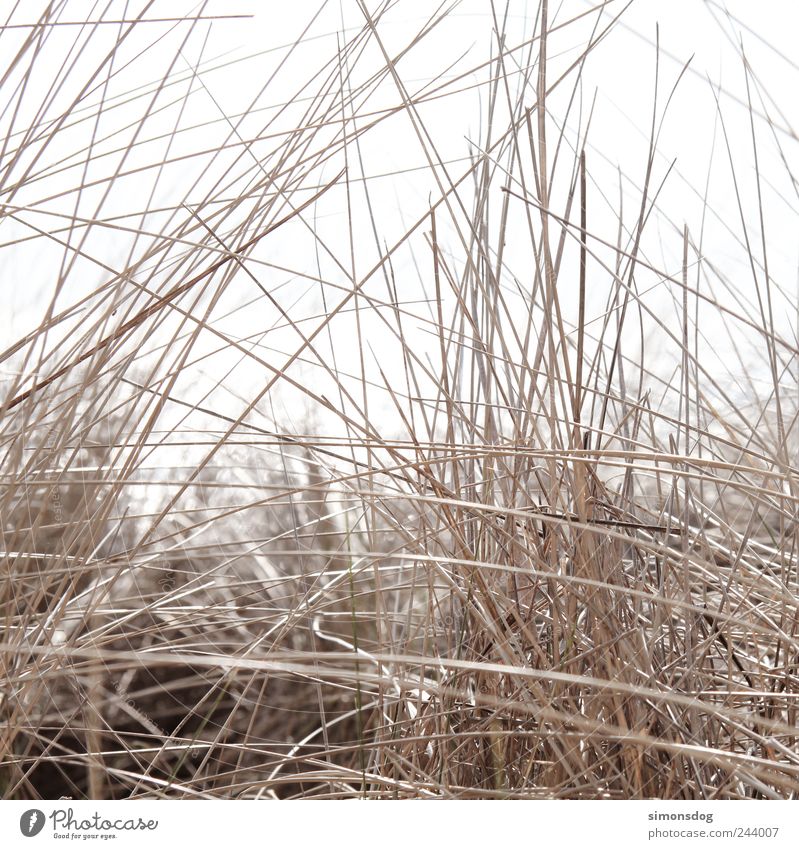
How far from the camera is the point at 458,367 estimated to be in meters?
0.55

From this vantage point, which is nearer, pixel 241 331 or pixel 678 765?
pixel 678 765

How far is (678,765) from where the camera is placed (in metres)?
0.43

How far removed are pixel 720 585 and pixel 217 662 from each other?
30 cm

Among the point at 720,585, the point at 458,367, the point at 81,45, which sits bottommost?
the point at 720,585

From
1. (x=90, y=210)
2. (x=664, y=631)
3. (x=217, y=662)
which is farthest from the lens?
(x=90, y=210)

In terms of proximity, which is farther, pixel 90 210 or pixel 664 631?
pixel 90 210

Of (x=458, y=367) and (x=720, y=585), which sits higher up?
(x=458, y=367)

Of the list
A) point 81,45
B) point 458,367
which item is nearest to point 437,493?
point 458,367

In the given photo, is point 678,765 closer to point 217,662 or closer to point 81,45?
point 217,662

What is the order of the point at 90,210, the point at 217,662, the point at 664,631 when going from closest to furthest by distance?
1. the point at 217,662
2. the point at 664,631
3. the point at 90,210
